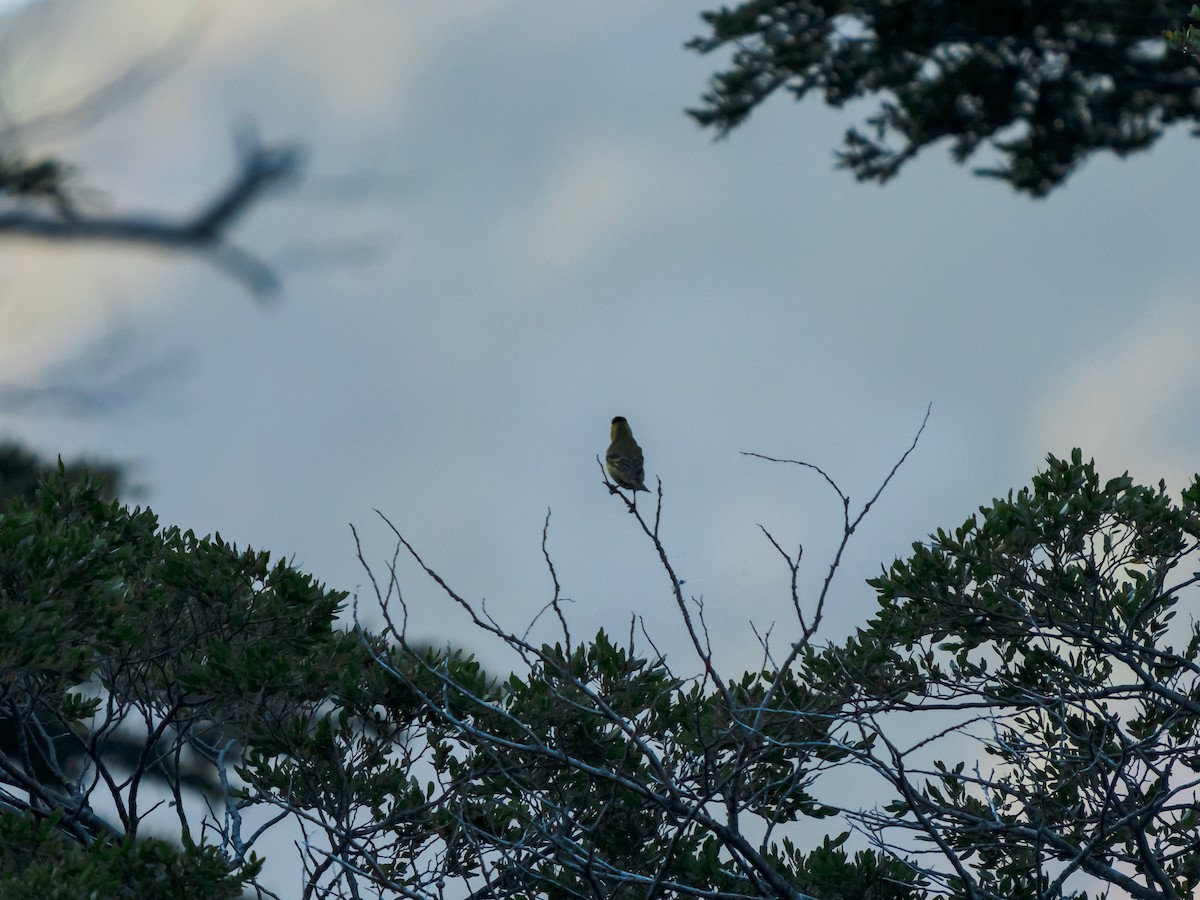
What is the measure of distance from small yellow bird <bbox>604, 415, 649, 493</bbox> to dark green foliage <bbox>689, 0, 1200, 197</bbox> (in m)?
3.53

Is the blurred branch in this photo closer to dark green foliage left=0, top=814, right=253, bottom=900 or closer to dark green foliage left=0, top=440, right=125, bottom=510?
dark green foliage left=0, top=814, right=253, bottom=900

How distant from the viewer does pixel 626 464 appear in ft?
34.1

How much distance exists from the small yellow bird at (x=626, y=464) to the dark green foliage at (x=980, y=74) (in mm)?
3528

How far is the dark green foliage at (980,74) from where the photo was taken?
12.5 metres

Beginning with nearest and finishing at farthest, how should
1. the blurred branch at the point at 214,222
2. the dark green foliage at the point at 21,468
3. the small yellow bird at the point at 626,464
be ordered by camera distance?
1. the blurred branch at the point at 214,222
2. the small yellow bird at the point at 626,464
3. the dark green foliage at the point at 21,468

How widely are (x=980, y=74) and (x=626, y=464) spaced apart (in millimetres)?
6281

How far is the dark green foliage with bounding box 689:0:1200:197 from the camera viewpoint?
40.9ft

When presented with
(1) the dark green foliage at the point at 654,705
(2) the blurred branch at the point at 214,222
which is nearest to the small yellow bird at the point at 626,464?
(1) the dark green foliage at the point at 654,705

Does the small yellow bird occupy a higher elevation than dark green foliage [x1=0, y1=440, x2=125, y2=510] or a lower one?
lower

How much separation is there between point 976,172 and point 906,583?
7.69 metres

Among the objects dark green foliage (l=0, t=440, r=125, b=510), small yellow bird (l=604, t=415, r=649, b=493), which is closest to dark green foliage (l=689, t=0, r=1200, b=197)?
small yellow bird (l=604, t=415, r=649, b=493)

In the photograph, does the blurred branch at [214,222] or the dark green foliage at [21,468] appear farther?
the dark green foliage at [21,468]

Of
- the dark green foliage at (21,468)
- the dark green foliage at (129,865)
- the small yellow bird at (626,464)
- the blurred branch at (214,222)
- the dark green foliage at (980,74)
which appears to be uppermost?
the dark green foliage at (980,74)

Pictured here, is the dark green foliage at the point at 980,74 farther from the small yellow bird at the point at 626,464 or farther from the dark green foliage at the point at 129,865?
the dark green foliage at the point at 129,865
